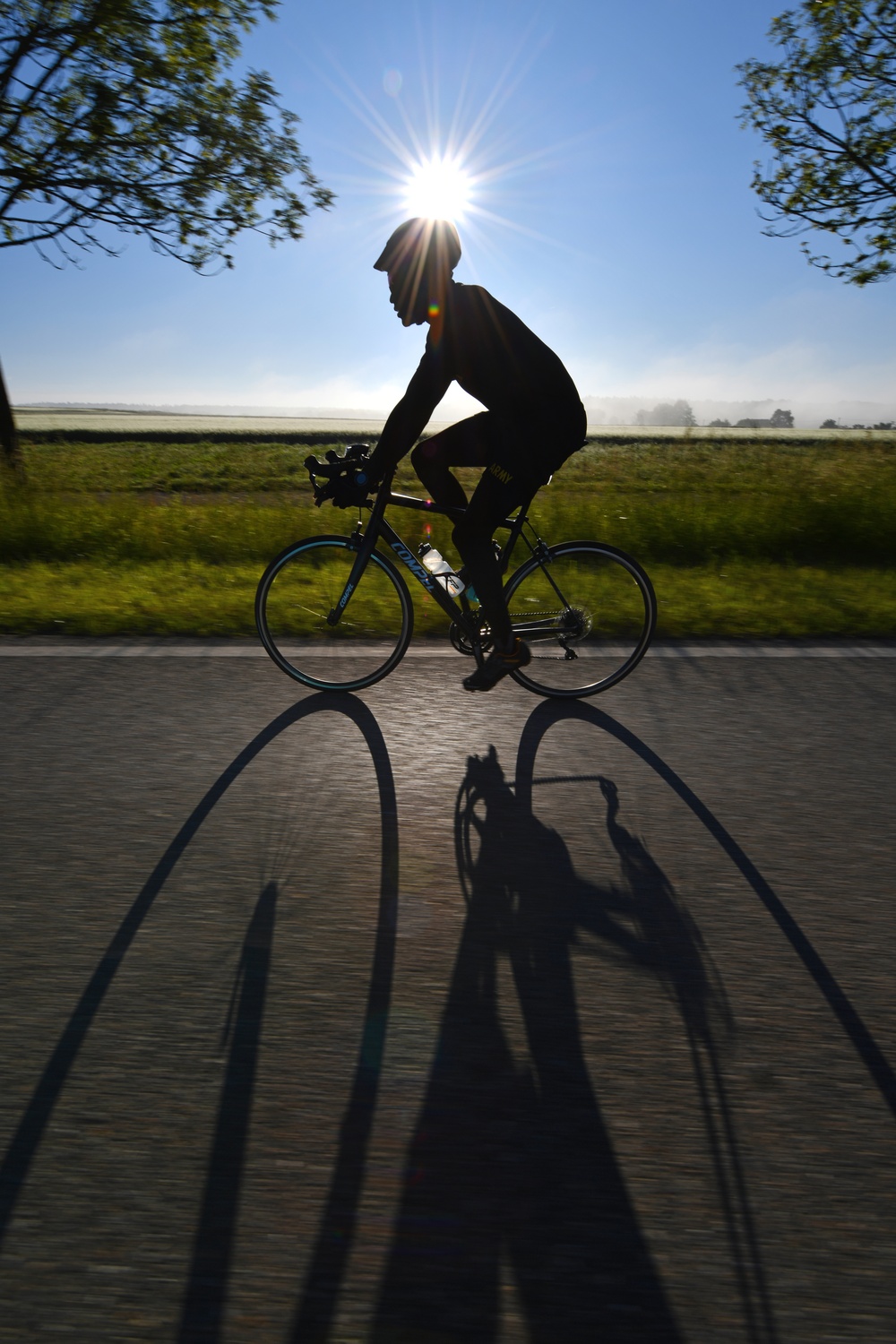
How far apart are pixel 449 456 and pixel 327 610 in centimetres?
110

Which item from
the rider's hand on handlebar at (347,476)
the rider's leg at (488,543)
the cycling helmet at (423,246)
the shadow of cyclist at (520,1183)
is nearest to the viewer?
the shadow of cyclist at (520,1183)

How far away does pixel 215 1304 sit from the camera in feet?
6.18

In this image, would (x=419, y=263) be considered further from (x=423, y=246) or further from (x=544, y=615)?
(x=544, y=615)

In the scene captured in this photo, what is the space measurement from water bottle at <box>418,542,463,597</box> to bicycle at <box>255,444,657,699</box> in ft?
0.07

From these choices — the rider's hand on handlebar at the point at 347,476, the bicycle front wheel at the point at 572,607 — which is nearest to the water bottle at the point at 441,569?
the bicycle front wheel at the point at 572,607

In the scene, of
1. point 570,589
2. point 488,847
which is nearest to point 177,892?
point 488,847

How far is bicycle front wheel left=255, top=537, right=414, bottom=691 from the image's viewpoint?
5.60 meters

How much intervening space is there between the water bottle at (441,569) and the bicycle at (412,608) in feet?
0.07

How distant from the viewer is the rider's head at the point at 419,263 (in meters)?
4.66

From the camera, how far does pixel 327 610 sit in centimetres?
582

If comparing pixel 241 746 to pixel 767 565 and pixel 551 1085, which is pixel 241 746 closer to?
pixel 551 1085

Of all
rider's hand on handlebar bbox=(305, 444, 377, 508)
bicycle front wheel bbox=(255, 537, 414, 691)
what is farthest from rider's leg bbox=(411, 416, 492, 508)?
bicycle front wheel bbox=(255, 537, 414, 691)

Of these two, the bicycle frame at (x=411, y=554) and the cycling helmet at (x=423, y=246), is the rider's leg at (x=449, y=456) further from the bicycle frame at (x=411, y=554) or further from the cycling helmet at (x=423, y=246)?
the cycling helmet at (x=423, y=246)

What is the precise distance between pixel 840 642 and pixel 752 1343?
5.56 meters
